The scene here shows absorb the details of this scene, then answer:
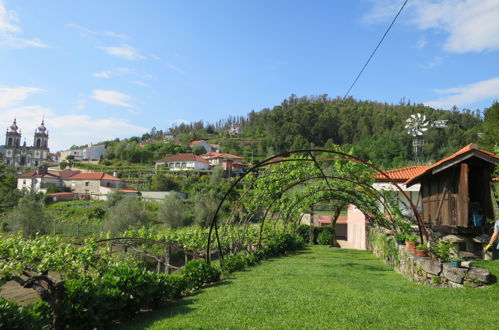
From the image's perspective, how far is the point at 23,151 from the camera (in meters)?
100

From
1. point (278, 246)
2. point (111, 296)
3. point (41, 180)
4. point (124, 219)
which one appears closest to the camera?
point (111, 296)

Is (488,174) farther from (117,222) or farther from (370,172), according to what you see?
(117,222)

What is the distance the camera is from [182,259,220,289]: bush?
25.0ft

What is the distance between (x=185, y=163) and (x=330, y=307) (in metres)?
63.4

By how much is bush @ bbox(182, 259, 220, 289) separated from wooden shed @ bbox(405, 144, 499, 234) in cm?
682

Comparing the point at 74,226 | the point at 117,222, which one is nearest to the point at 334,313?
the point at 117,222

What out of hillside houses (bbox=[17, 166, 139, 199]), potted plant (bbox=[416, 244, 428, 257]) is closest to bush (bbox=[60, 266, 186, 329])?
potted plant (bbox=[416, 244, 428, 257])

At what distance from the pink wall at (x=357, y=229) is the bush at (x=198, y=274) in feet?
40.5

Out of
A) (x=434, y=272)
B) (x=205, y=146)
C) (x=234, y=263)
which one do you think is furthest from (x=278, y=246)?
(x=205, y=146)

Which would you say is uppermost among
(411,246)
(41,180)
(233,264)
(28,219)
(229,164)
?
(229,164)

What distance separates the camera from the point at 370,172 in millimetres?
13586

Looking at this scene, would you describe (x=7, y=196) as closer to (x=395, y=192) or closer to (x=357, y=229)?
(x=357, y=229)

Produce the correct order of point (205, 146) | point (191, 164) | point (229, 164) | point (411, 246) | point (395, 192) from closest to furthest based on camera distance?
point (411, 246), point (395, 192), point (229, 164), point (191, 164), point (205, 146)

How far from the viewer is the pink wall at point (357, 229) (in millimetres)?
20047
